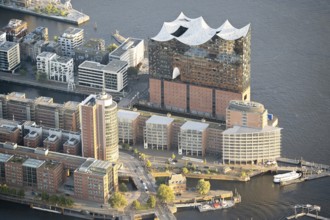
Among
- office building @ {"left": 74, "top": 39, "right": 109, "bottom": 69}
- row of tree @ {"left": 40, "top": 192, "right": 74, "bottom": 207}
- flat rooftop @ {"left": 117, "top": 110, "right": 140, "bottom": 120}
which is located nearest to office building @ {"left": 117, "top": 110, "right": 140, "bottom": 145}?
flat rooftop @ {"left": 117, "top": 110, "right": 140, "bottom": 120}

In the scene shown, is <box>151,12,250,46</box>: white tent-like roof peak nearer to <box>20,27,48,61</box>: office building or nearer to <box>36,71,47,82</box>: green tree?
<box>36,71,47,82</box>: green tree

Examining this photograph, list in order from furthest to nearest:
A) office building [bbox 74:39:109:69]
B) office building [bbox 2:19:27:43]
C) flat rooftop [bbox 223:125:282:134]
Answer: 1. office building [bbox 2:19:27:43]
2. office building [bbox 74:39:109:69]
3. flat rooftop [bbox 223:125:282:134]

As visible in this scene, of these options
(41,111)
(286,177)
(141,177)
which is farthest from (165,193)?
(41,111)

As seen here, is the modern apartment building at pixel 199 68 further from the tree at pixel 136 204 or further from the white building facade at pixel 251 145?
the tree at pixel 136 204

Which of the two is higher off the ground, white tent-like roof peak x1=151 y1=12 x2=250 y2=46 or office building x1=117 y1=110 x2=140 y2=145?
white tent-like roof peak x1=151 y1=12 x2=250 y2=46

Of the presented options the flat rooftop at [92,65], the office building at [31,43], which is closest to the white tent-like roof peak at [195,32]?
the flat rooftop at [92,65]

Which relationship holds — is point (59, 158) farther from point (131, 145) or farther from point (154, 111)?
point (154, 111)

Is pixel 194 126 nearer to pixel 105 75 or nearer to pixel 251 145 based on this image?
pixel 251 145

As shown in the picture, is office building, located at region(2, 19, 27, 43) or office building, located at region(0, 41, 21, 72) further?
office building, located at region(2, 19, 27, 43)
